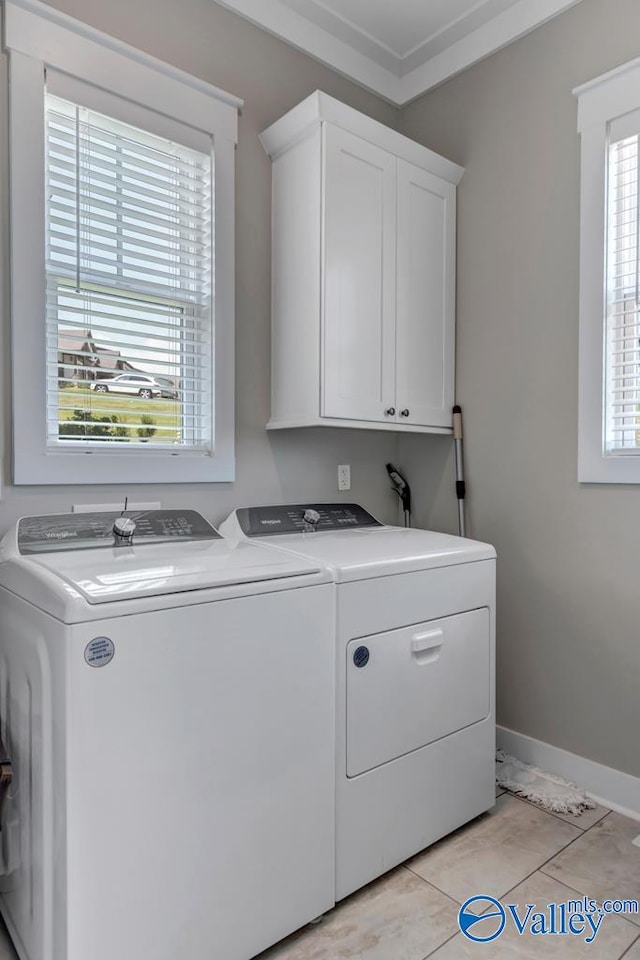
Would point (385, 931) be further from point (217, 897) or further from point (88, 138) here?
point (88, 138)

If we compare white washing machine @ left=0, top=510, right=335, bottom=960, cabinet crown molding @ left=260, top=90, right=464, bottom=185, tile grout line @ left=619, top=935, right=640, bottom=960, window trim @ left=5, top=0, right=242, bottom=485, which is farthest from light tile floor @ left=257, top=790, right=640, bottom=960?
cabinet crown molding @ left=260, top=90, right=464, bottom=185

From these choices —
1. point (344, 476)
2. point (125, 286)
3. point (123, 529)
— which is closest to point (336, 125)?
point (125, 286)

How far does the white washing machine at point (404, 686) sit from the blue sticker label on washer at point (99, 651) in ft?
1.94

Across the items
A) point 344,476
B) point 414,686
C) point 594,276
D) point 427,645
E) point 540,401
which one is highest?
point 594,276

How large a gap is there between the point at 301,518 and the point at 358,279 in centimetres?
91

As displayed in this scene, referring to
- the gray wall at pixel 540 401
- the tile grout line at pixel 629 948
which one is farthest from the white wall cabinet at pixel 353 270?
the tile grout line at pixel 629 948

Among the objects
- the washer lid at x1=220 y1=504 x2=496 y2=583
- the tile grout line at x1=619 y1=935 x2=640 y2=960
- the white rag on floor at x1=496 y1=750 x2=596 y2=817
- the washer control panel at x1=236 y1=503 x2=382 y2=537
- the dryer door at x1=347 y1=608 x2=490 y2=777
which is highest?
the washer control panel at x1=236 y1=503 x2=382 y2=537

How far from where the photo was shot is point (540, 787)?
2.17 m

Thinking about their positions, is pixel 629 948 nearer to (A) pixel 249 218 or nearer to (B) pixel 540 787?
(B) pixel 540 787

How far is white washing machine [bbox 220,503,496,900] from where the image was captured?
1.60m

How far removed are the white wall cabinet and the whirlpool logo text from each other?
1.50 m

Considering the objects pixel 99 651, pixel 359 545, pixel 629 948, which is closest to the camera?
pixel 99 651

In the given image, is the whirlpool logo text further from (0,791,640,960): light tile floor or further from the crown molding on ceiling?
the crown molding on ceiling

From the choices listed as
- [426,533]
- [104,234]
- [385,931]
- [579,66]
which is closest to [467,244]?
[579,66]
